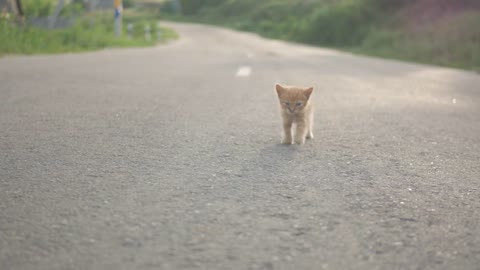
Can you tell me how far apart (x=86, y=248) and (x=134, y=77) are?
642cm

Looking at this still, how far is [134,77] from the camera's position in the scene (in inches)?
314

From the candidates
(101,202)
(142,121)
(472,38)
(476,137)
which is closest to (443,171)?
(476,137)

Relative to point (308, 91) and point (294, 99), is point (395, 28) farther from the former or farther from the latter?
point (294, 99)

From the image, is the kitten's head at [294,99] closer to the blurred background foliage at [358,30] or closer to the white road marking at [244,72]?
the white road marking at [244,72]

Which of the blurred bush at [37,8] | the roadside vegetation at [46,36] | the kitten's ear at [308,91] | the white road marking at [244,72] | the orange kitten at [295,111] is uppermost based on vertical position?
the blurred bush at [37,8]

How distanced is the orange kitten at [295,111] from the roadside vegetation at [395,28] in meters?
11.2

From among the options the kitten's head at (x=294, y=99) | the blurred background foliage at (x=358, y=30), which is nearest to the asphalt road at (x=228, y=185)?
the kitten's head at (x=294, y=99)

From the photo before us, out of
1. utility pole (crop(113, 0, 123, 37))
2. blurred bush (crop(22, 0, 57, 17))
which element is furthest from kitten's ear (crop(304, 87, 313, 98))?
utility pole (crop(113, 0, 123, 37))

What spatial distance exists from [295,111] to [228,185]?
140cm

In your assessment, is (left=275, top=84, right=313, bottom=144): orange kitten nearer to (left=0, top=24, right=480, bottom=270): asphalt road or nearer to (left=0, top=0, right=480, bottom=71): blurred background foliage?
(left=0, top=24, right=480, bottom=270): asphalt road

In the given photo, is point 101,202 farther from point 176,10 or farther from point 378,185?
point 176,10

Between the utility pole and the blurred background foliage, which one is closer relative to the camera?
the blurred background foliage

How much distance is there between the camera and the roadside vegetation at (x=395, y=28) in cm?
1714

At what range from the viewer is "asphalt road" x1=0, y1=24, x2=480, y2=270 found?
183cm
